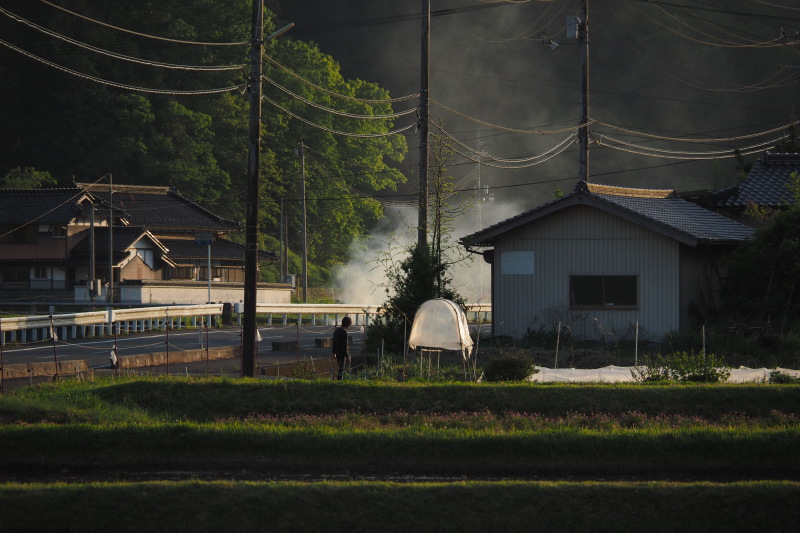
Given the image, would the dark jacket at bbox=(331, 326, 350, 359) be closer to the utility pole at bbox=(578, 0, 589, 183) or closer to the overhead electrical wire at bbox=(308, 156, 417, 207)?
the utility pole at bbox=(578, 0, 589, 183)

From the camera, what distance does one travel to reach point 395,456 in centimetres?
1277

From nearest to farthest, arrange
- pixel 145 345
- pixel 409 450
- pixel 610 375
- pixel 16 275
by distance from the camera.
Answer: pixel 409 450
pixel 610 375
pixel 145 345
pixel 16 275

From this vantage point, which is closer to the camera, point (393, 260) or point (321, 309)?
point (321, 309)

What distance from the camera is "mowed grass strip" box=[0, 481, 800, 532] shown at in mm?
9711

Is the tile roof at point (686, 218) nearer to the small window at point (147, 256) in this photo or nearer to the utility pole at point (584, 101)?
the utility pole at point (584, 101)

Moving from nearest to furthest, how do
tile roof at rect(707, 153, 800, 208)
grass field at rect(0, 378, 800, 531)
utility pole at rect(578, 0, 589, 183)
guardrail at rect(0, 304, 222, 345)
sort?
1. grass field at rect(0, 378, 800, 531)
2. guardrail at rect(0, 304, 222, 345)
3. tile roof at rect(707, 153, 800, 208)
4. utility pole at rect(578, 0, 589, 183)

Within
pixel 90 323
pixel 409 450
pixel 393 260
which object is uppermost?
pixel 393 260

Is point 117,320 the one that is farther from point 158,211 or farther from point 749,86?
point 749,86

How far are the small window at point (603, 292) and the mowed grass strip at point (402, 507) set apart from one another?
1522 cm

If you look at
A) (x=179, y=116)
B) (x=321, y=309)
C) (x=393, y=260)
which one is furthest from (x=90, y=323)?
(x=393, y=260)

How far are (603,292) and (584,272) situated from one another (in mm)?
727

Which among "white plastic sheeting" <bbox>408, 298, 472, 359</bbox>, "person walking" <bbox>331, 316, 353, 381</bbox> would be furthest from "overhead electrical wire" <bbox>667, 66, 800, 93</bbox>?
"person walking" <bbox>331, 316, 353, 381</bbox>

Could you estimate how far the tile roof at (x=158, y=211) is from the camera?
61438 mm

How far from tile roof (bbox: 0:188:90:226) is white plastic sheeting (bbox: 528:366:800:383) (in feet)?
135
